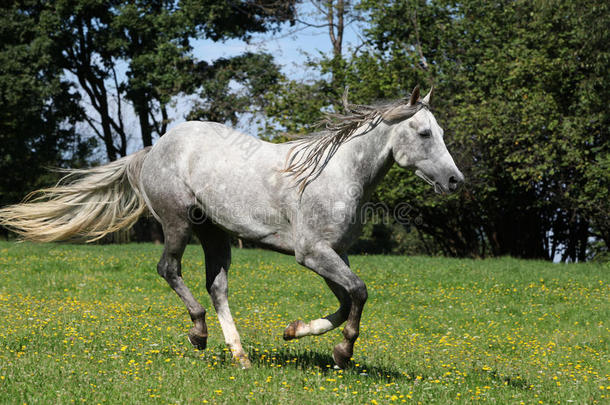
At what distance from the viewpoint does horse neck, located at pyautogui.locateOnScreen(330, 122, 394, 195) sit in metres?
5.94

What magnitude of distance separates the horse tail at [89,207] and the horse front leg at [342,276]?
2.41 m

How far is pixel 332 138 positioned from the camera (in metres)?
6.13

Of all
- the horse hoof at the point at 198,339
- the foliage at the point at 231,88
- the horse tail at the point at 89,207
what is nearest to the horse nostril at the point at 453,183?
the horse hoof at the point at 198,339

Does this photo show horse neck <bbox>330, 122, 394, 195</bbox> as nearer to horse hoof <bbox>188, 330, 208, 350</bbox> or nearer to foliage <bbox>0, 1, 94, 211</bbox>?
horse hoof <bbox>188, 330, 208, 350</bbox>

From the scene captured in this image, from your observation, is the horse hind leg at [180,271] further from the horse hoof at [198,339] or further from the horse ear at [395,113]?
the horse ear at [395,113]

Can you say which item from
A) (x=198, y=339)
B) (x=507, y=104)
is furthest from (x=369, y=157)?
(x=507, y=104)

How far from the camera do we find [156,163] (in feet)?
22.1

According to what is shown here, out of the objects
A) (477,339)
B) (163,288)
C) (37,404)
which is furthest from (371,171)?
(163,288)

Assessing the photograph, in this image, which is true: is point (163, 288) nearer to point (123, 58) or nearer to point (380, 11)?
point (380, 11)

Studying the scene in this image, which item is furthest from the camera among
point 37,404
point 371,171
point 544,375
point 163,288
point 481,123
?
point 481,123

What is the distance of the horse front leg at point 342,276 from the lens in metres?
5.61

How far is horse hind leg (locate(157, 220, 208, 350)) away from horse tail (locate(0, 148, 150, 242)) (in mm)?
811

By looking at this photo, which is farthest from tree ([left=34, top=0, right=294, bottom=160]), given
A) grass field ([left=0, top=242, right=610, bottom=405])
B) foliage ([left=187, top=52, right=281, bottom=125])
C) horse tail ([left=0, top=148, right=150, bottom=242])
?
horse tail ([left=0, top=148, right=150, bottom=242])

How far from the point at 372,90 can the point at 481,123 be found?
536 centimetres
